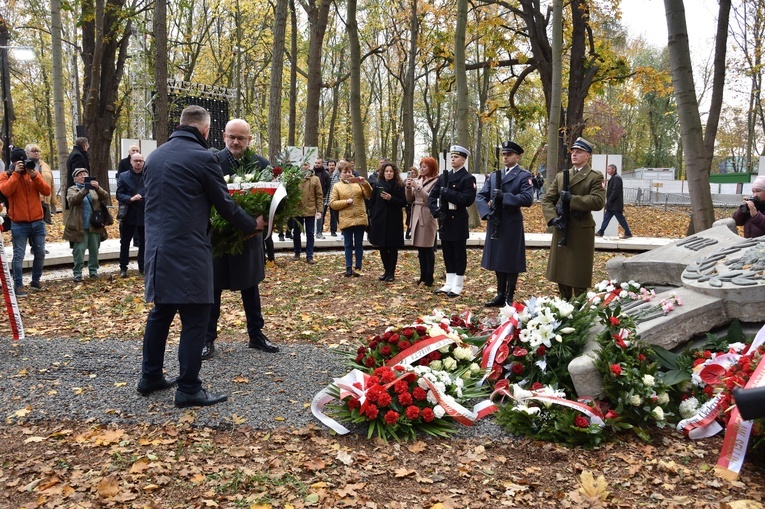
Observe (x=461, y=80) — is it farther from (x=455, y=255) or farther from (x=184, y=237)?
(x=184, y=237)

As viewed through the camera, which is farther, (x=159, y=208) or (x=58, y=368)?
(x=58, y=368)

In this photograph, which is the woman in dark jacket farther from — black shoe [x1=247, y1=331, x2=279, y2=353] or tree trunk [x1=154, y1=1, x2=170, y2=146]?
tree trunk [x1=154, y1=1, x2=170, y2=146]

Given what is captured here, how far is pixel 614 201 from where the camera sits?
17.4 m

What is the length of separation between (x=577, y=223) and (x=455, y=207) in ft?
7.10

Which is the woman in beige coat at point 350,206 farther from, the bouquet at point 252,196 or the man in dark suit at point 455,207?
the bouquet at point 252,196

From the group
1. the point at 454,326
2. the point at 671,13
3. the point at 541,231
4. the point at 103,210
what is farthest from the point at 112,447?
the point at 541,231

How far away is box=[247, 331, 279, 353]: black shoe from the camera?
6.39m

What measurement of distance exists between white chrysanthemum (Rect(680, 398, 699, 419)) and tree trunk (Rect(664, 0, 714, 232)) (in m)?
5.79

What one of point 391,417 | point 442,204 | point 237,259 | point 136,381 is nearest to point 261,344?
point 237,259

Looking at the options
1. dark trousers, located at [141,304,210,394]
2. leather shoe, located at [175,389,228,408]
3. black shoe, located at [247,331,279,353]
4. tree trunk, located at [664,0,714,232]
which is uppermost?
tree trunk, located at [664,0,714,232]

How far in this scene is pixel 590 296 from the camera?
626cm

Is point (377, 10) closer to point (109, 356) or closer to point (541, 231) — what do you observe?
point (541, 231)

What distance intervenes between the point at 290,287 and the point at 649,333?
612cm

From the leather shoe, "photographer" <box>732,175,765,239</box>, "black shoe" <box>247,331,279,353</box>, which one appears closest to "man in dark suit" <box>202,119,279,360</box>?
"black shoe" <box>247,331,279,353</box>
